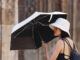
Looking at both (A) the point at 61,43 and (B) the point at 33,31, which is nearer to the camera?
(A) the point at 61,43

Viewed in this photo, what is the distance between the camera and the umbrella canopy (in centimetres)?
486

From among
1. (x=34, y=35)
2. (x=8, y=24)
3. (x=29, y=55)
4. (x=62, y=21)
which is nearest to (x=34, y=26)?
(x=34, y=35)

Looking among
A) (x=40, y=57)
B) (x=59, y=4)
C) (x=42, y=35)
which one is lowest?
(x=40, y=57)

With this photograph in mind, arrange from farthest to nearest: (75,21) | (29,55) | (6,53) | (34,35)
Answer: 1. (75,21)
2. (29,55)
3. (6,53)
4. (34,35)

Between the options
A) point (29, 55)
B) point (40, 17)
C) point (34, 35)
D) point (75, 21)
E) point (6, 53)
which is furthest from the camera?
point (75, 21)

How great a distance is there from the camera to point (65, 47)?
178 inches

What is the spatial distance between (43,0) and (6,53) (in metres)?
1.74

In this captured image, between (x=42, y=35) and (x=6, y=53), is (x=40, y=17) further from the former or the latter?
(x=6, y=53)

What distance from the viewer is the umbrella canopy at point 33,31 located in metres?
4.86

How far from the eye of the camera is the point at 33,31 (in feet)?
16.9

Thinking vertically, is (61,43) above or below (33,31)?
below

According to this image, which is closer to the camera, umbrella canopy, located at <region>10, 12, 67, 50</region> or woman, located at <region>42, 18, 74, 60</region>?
woman, located at <region>42, 18, 74, 60</region>

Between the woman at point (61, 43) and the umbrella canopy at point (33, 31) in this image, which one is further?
the umbrella canopy at point (33, 31)

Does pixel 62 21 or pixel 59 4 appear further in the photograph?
pixel 59 4
